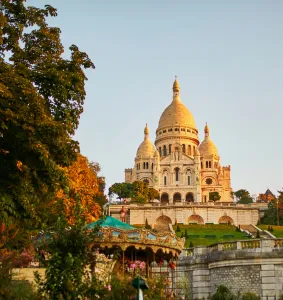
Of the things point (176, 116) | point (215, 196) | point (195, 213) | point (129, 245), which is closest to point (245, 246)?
point (129, 245)

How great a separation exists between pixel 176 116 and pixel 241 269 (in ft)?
311

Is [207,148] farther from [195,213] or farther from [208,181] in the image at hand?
[195,213]

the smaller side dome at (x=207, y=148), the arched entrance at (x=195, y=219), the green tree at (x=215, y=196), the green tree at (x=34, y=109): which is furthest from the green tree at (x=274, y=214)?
the green tree at (x=34, y=109)

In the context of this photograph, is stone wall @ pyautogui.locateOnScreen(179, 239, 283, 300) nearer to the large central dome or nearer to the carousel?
the carousel

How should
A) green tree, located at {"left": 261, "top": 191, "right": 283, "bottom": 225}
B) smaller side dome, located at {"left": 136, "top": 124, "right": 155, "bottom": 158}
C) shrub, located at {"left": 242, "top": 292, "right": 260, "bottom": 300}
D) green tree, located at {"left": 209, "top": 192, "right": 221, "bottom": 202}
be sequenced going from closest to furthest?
shrub, located at {"left": 242, "top": 292, "right": 260, "bottom": 300} → green tree, located at {"left": 261, "top": 191, "right": 283, "bottom": 225} → green tree, located at {"left": 209, "top": 192, "right": 221, "bottom": 202} → smaller side dome, located at {"left": 136, "top": 124, "right": 155, "bottom": 158}

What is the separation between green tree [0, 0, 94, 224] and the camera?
18.0 meters

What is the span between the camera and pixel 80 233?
15.8 m

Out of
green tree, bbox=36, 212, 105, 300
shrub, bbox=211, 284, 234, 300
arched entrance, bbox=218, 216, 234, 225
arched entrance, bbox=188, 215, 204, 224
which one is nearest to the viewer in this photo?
green tree, bbox=36, 212, 105, 300

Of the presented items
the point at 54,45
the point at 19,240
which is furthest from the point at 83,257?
the point at 19,240

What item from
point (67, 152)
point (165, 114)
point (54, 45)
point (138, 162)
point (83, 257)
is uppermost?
point (165, 114)

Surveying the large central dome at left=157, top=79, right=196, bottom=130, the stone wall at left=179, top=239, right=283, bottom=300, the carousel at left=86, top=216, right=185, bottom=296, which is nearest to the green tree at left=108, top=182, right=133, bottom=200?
the large central dome at left=157, top=79, right=196, bottom=130

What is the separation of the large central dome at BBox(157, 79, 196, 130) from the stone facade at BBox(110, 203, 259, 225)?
42.8 metres

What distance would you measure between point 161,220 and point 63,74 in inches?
2463

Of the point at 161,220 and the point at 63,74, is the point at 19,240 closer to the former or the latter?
the point at 63,74
